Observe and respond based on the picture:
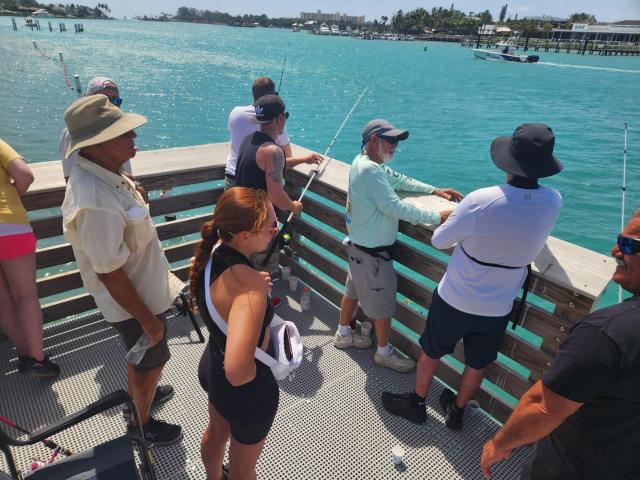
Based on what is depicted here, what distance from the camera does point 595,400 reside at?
56.9 inches

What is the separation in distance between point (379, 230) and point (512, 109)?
28.8 m

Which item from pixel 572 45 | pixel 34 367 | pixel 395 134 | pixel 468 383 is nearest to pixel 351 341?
pixel 468 383

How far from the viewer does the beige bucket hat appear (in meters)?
1.95

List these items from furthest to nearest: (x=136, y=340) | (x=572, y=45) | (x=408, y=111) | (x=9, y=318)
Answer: (x=572, y=45) < (x=408, y=111) < (x=9, y=318) < (x=136, y=340)

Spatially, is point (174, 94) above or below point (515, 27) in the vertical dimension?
below

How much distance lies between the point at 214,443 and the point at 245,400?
510 millimetres

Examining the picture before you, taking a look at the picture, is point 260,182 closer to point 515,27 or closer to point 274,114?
point 274,114

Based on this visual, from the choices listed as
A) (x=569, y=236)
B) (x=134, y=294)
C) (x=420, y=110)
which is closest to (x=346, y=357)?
(x=134, y=294)

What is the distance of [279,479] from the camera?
2570mm

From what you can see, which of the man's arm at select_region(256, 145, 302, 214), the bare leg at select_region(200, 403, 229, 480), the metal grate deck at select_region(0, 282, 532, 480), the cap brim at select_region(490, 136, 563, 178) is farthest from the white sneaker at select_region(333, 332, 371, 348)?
the cap brim at select_region(490, 136, 563, 178)

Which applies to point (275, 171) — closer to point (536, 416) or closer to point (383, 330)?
point (383, 330)

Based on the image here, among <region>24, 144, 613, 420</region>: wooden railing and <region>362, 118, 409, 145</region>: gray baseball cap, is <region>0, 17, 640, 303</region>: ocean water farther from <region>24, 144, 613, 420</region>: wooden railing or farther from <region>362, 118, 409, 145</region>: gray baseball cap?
<region>362, 118, 409, 145</region>: gray baseball cap

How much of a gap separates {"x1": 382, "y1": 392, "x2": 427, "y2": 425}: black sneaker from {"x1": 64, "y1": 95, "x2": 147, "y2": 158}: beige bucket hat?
2.58 m

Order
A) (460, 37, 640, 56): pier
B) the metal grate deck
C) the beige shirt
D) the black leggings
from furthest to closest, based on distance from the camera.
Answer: (460, 37, 640, 56): pier → the metal grate deck → the beige shirt → the black leggings
